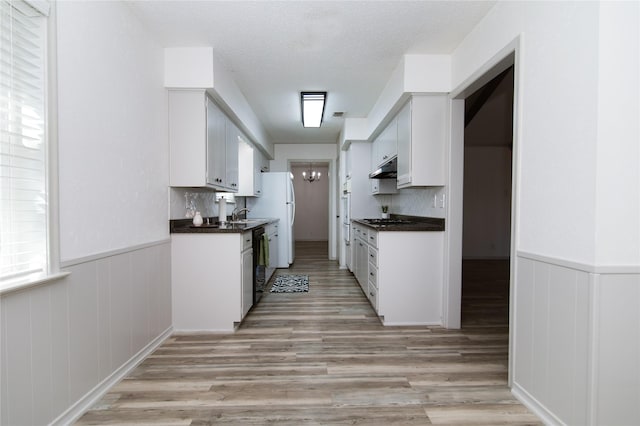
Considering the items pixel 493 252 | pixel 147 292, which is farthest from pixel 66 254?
pixel 493 252

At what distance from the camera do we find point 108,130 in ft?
6.91

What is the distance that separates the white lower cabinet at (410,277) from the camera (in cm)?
319

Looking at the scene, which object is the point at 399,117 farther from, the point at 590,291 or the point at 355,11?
the point at 590,291

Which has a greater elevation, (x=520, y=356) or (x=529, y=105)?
(x=529, y=105)

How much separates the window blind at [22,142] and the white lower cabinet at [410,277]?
2.56 m

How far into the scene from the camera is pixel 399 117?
144 inches

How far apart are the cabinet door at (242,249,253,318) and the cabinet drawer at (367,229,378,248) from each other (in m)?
1.31

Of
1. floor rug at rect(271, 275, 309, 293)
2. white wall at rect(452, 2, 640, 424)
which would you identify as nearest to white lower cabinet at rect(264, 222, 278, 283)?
floor rug at rect(271, 275, 309, 293)

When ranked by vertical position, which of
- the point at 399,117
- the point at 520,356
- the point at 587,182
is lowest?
the point at 520,356

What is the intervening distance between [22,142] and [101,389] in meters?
1.47

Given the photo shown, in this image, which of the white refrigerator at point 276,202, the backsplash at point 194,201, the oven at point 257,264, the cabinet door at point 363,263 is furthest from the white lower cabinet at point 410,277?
the white refrigerator at point 276,202

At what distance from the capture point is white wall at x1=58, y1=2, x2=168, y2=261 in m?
1.77

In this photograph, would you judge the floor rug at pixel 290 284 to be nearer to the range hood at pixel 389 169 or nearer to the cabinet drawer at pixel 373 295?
the cabinet drawer at pixel 373 295

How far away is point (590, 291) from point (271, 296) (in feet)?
11.1
